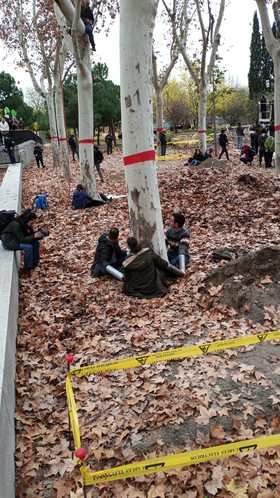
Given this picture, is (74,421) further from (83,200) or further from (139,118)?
(83,200)

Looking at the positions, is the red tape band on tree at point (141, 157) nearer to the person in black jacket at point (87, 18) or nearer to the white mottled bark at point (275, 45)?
the person in black jacket at point (87, 18)

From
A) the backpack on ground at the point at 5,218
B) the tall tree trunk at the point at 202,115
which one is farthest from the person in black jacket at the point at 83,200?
the tall tree trunk at the point at 202,115

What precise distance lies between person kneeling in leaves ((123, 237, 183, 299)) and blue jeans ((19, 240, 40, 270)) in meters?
2.32

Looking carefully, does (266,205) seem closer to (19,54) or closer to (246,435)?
(246,435)

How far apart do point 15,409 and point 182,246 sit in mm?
3837

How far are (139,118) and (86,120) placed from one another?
234 inches

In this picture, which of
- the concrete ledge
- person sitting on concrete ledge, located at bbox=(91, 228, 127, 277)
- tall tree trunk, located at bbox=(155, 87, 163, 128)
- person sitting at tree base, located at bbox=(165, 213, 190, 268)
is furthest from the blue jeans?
tall tree trunk, located at bbox=(155, 87, 163, 128)

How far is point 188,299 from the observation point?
6184 millimetres

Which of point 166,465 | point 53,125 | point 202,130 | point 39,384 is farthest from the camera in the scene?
point 53,125

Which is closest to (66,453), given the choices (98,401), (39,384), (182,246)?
(98,401)

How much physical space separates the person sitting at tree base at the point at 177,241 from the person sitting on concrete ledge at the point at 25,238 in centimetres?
231

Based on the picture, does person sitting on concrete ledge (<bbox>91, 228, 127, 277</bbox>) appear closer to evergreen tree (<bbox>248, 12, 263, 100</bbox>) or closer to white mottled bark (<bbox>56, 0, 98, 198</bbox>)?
white mottled bark (<bbox>56, 0, 98, 198</bbox>)

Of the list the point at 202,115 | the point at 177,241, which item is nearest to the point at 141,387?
the point at 177,241

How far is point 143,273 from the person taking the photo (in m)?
6.52
